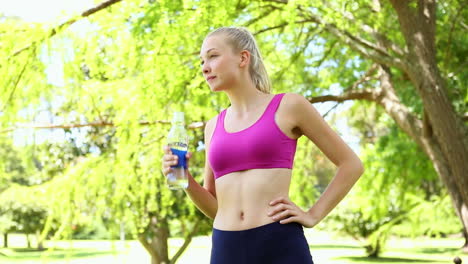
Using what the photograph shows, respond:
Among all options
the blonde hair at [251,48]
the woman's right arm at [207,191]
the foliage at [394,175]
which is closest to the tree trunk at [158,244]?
the foliage at [394,175]

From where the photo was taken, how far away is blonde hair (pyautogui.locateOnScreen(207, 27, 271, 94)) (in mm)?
2301

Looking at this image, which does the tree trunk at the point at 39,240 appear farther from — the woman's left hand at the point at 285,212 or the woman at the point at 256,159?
the woman's left hand at the point at 285,212

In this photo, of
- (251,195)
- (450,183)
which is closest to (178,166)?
(251,195)

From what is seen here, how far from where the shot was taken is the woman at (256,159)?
2111 mm

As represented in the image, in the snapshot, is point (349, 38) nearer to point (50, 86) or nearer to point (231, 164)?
point (50, 86)

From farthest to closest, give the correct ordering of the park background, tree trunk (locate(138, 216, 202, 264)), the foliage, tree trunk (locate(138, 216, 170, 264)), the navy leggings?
tree trunk (locate(138, 216, 170, 264))
tree trunk (locate(138, 216, 202, 264))
the foliage
the park background
the navy leggings

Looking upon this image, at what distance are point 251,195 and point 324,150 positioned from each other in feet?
1.03

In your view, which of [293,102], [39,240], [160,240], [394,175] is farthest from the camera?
[160,240]

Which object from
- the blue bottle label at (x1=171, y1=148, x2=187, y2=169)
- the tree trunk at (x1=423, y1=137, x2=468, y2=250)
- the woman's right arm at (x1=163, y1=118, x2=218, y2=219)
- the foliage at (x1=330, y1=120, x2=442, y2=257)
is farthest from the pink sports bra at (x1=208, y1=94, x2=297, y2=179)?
the foliage at (x1=330, y1=120, x2=442, y2=257)

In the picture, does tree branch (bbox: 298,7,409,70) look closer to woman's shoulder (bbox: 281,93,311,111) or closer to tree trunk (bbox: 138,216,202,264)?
woman's shoulder (bbox: 281,93,311,111)

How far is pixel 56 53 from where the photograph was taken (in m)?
7.02

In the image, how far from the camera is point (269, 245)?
6.86 feet

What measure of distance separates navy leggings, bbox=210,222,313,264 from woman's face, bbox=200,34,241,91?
0.51 meters

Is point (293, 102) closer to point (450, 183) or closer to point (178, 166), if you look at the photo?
point (178, 166)
